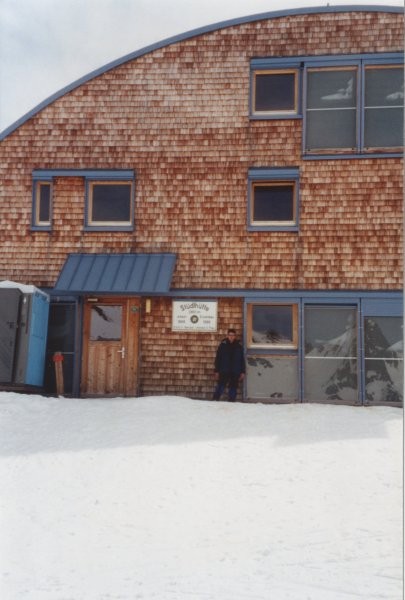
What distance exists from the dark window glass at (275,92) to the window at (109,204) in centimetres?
365

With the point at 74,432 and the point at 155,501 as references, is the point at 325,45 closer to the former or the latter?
the point at 74,432

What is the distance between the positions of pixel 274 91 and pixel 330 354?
6.24 m

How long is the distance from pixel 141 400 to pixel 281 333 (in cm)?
353

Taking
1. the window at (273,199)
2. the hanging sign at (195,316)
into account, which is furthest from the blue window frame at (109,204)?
Answer: the window at (273,199)

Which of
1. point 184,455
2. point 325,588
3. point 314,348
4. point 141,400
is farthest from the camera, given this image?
point 314,348

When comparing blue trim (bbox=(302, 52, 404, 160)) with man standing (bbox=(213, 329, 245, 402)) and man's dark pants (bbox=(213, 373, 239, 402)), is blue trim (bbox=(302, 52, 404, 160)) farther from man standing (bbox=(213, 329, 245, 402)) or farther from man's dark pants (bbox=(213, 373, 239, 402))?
man's dark pants (bbox=(213, 373, 239, 402))

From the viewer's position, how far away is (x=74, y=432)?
436 inches

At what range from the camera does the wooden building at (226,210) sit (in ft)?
47.5

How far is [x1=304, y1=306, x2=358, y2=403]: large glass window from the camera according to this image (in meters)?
14.3

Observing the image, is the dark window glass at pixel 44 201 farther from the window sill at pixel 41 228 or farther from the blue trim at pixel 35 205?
the window sill at pixel 41 228

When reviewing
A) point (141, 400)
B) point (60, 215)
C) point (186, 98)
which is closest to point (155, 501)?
point (141, 400)

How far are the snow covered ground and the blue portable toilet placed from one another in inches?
53.5

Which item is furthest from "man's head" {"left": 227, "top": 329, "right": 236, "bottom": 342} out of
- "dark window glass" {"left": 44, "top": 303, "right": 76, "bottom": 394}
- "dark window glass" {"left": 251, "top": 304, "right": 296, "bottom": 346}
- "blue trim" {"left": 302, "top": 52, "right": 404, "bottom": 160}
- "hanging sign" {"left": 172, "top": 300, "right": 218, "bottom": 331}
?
"blue trim" {"left": 302, "top": 52, "right": 404, "bottom": 160}

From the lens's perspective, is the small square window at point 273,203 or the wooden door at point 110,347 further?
the small square window at point 273,203
